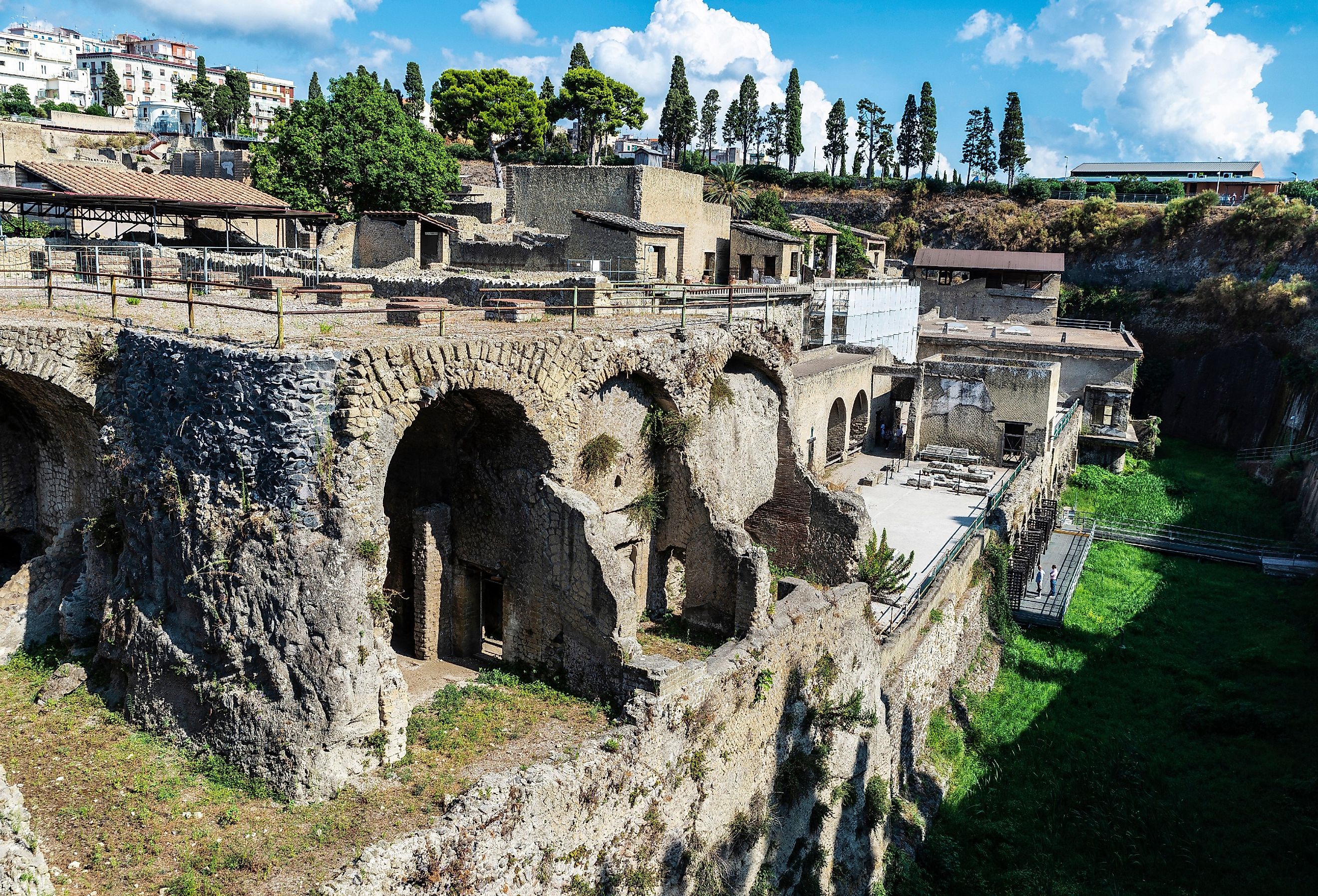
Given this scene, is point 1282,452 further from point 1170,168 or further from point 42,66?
point 42,66

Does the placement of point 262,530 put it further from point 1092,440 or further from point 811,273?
point 811,273

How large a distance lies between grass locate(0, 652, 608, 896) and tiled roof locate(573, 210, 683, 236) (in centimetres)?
2349

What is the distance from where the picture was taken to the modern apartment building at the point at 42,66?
10631 centimetres

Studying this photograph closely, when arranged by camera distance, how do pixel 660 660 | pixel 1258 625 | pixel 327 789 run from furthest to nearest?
pixel 1258 625 → pixel 660 660 → pixel 327 789

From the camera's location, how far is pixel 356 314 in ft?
48.6

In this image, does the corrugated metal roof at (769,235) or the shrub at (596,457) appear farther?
the corrugated metal roof at (769,235)

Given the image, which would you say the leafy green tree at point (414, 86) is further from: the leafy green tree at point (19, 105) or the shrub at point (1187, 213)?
the shrub at point (1187, 213)

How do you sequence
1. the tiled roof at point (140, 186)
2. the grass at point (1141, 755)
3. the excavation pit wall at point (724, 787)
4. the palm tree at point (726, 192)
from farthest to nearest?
1. the palm tree at point (726, 192)
2. the tiled roof at point (140, 186)
3. the grass at point (1141, 755)
4. the excavation pit wall at point (724, 787)

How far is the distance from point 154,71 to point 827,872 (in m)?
136

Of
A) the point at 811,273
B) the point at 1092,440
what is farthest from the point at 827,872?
the point at 811,273

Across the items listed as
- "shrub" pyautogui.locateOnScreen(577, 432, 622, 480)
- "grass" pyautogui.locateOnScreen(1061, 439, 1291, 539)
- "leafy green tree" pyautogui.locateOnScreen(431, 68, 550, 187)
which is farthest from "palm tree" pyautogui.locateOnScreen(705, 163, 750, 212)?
"shrub" pyautogui.locateOnScreen(577, 432, 622, 480)

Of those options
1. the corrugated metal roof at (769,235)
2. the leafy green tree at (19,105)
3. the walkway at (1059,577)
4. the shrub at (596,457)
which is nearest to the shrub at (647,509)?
the shrub at (596,457)

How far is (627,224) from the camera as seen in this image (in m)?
32.8

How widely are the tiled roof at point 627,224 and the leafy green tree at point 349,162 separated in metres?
7.96
